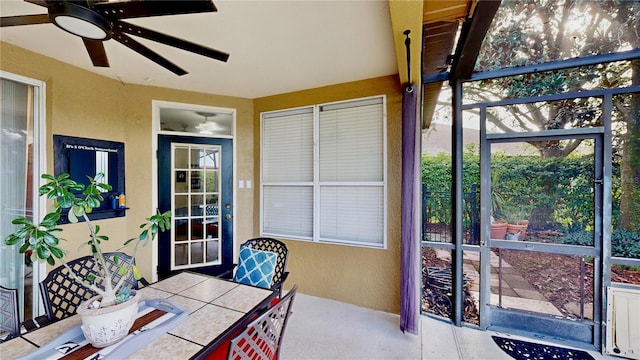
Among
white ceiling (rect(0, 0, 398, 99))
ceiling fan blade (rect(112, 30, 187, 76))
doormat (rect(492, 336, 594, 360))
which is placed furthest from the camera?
doormat (rect(492, 336, 594, 360))

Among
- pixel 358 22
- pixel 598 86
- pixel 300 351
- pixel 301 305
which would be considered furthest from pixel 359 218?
pixel 598 86

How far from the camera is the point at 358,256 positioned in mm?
2961

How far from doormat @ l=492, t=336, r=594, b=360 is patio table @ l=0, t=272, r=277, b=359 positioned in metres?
2.10

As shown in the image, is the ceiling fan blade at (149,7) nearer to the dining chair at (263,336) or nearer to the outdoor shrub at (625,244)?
the dining chair at (263,336)

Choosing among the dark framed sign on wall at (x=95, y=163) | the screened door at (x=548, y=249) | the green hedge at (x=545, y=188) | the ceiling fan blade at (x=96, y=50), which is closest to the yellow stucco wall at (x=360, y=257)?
the green hedge at (x=545, y=188)

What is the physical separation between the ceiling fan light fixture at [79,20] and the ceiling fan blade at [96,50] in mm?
151

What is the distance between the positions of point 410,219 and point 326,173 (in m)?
1.19

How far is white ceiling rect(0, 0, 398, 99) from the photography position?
179 cm

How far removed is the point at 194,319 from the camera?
4.60 ft

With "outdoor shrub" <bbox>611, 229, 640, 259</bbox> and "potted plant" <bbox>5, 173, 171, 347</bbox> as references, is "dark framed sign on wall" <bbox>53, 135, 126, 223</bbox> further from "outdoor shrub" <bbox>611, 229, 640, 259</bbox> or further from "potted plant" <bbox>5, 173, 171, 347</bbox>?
"outdoor shrub" <bbox>611, 229, 640, 259</bbox>

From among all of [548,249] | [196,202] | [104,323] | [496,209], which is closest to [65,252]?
[104,323]

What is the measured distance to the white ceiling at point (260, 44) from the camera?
1.79 meters

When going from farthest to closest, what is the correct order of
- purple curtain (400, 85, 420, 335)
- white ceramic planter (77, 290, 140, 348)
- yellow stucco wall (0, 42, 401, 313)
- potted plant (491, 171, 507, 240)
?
1. yellow stucco wall (0, 42, 401, 313)
2. potted plant (491, 171, 507, 240)
3. purple curtain (400, 85, 420, 335)
4. white ceramic planter (77, 290, 140, 348)

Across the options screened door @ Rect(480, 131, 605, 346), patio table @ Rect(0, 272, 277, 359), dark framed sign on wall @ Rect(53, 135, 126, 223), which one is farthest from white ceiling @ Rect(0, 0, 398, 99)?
patio table @ Rect(0, 272, 277, 359)
